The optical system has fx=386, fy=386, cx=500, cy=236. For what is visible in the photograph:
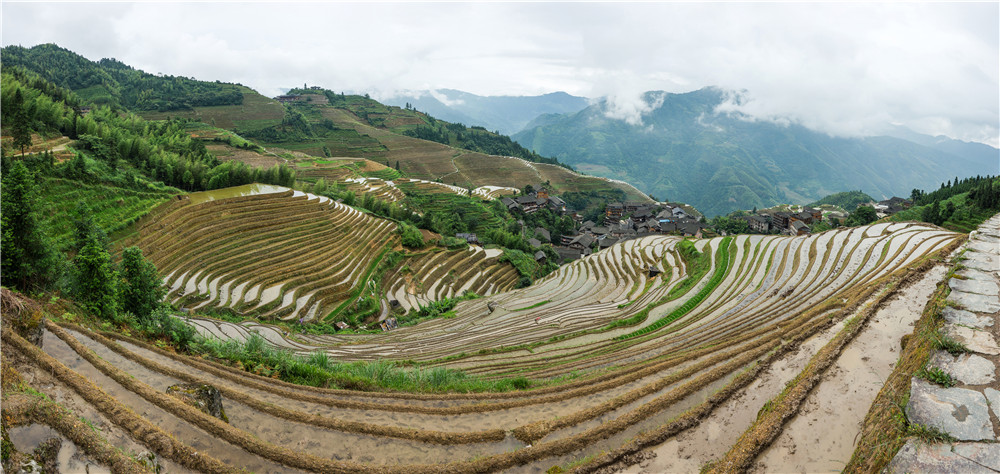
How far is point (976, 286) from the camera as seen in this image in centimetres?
744

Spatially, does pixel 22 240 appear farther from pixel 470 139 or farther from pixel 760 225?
pixel 470 139

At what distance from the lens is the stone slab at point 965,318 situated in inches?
242

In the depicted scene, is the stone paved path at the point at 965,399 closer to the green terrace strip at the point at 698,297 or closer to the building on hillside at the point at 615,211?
the green terrace strip at the point at 698,297

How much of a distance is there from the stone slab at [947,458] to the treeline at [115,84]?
9379 cm

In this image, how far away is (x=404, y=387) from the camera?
795cm

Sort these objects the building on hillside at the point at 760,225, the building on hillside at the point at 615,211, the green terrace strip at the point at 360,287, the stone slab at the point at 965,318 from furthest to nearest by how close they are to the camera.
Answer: the building on hillside at the point at 615,211 → the building on hillside at the point at 760,225 → the green terrace strip at the point at 360,287 → the stone slab at the point at 965,318

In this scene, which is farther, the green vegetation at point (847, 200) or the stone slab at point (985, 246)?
the green vegetation at point (847, 200)

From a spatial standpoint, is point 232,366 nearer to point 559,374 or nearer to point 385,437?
point 385,437

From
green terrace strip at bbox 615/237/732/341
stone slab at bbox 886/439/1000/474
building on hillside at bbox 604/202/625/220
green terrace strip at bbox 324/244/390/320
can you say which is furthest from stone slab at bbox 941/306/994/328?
building on hillside at bbox 604/202/625/220

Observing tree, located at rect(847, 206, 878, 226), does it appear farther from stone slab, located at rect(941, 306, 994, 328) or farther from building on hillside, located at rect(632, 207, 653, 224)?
stone slab, located at rect(941, 306, 994, 328)

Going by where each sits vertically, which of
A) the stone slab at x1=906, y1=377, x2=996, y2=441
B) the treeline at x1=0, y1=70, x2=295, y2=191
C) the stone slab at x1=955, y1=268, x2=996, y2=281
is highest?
the treeline at x1=0, y1=70, x2=295, y2=191

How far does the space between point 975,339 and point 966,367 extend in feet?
3.43

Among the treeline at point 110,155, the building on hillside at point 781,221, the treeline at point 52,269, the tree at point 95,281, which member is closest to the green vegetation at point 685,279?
the treeline at point 52,269

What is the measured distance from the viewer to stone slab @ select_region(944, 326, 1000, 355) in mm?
5500
